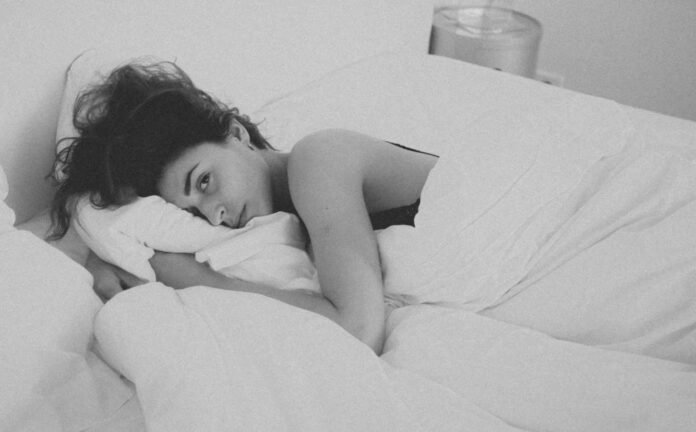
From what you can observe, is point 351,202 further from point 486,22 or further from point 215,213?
point 486,22

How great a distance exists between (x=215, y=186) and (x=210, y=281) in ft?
0.48

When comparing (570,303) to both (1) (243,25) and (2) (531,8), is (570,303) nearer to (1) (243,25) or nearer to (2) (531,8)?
(1) (243,25)

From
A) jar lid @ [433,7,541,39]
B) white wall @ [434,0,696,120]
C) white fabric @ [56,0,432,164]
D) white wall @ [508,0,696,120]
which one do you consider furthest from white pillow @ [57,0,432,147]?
white wall @ [508,0,696,120]

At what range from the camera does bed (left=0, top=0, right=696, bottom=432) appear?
62cm

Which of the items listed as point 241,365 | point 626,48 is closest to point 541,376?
point 241,365

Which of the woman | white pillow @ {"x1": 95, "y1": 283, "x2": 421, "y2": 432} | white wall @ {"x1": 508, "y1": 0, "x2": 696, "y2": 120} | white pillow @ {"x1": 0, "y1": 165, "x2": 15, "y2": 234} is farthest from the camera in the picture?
white wall @ {"x1": 508, "y1": 0, "x2": 696, "y2": 120}

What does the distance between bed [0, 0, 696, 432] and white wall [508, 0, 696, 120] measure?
1167mm

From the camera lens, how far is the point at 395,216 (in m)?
1.01

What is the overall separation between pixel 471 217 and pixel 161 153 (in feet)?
1.54

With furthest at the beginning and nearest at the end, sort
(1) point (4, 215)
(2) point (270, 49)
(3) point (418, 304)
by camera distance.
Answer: (2) point (270, 49) < (3) point (418, 304) < (1) point (4, 215)

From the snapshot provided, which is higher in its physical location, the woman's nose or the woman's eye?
the woman's eye

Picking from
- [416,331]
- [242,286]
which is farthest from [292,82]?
[416,331]

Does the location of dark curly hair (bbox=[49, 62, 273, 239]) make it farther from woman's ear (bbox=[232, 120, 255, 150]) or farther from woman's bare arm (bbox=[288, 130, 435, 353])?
woman's bare arm (bbox=[288, 130, 435, 353])

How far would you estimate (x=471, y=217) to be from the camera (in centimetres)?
84
